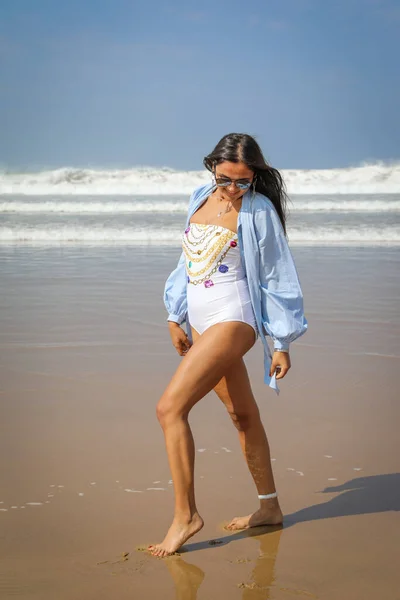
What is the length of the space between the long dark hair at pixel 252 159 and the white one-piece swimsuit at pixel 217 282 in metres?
0.22

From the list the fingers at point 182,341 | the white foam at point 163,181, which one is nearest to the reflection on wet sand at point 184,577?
the fingers at point 182,341

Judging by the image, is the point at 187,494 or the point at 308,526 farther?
the point at 308,526

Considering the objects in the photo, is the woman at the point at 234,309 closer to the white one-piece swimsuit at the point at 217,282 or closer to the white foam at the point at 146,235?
the white one-piece swimsuit at the point at 217,282

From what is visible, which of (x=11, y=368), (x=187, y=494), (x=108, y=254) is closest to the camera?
(x=187, y=494)

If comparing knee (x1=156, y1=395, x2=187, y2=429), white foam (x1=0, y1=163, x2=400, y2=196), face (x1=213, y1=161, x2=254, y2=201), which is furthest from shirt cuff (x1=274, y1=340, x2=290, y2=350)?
white foam (x1=0, y1=163, x2=400, y2=196)

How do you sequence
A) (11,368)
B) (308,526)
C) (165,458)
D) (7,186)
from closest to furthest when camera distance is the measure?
(308,526) → (165,458) → (11,368) → (7,186)

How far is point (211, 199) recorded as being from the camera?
127 inches

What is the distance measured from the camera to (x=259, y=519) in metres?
3.12

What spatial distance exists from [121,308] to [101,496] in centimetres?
435

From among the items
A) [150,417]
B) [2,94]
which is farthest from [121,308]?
[2,94]

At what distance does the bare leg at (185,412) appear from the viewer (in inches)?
111

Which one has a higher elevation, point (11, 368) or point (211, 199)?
point (211, 199)

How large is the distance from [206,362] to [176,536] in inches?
24.6

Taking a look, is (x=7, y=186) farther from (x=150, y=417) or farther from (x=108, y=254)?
(x=150, y=417)
